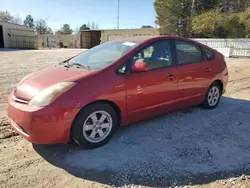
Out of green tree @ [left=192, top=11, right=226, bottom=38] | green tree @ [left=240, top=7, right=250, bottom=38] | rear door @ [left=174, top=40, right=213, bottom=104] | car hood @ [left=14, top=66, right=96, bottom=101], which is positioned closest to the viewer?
car hood @ [left=14, top=66, right=96, bottom=101]

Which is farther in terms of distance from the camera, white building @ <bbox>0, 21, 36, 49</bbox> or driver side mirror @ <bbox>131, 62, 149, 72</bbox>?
white building @ <bbox>0, 21, 36, 49</bbox>

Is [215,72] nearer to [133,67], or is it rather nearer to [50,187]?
[133,67]

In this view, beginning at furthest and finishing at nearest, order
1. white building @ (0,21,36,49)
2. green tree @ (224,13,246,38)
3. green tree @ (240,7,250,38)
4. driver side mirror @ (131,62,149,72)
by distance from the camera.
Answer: white building @ (0,21,36,49) → green tree @ (224,13,246,38) → green tree @ (240,7,250,38) → driver side mirror @ (131,62,149,72)

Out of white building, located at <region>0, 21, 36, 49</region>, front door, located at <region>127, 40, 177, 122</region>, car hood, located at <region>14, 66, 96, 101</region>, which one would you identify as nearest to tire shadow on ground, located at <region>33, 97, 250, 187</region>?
front door, located at <region>127, 40, 177, 122</region>

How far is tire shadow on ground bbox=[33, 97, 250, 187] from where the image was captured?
275cm

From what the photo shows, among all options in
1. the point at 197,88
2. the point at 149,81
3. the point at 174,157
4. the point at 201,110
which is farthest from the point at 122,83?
the point at 201,110

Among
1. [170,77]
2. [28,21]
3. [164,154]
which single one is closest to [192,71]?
[170,77]

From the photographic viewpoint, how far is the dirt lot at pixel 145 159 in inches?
105

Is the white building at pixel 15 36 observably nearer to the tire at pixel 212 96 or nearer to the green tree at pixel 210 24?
the green tree at pixel 210 24

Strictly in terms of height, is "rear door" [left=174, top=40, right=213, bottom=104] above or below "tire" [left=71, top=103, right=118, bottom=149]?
above

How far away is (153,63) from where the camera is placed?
3.92 m

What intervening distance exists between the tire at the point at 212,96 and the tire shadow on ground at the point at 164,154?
678 mm

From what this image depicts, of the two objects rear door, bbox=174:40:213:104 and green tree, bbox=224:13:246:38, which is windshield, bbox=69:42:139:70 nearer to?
rear door, bbox=174:40:213:104

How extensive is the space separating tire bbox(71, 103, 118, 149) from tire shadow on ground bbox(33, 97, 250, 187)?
0.43ft
